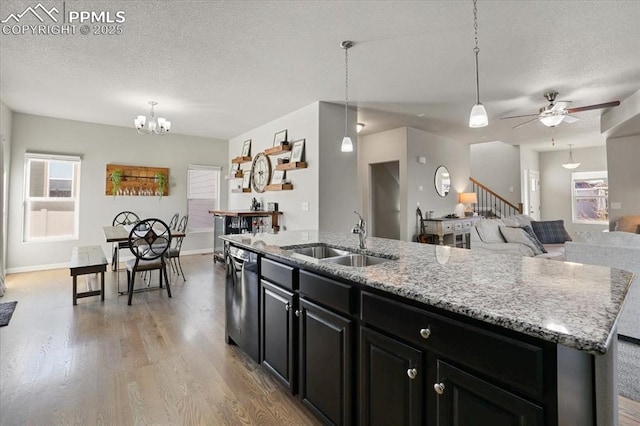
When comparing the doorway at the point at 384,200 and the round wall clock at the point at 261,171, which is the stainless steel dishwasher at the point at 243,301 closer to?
the round wall clock at the point at 261,171

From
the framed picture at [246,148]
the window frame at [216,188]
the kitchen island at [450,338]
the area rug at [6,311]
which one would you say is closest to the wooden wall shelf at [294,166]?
the framed picture at [246,148]

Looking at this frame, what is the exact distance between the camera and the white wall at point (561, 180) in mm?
8992

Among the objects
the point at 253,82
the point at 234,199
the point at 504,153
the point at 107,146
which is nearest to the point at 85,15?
the point at 253,82

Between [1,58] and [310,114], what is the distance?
11.6 feet

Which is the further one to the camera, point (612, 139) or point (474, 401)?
point (612, 139)

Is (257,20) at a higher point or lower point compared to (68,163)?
higher

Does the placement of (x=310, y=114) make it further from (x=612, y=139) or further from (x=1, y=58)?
(x=612, y=139)

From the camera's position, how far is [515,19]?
99.8 inches

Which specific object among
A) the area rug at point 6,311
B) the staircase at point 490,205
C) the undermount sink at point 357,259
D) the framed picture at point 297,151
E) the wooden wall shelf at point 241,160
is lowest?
the area rug at point 6,311

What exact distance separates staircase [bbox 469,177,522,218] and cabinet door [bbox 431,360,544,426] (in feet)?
27.3

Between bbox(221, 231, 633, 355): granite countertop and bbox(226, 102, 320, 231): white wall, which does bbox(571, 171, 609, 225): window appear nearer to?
bbox(226, 102, 320, 231): white wall

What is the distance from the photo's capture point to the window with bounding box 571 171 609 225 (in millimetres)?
8914

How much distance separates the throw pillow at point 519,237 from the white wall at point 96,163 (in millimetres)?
6042

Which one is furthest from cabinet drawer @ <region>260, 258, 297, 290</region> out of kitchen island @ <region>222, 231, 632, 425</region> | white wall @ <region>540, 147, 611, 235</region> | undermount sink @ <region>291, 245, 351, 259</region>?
white wall @ <region>540, 147, 611, 235</region>
